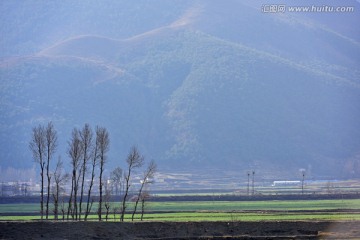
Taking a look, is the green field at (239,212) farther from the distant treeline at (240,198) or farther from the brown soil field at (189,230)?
the distant treeline at (240,198)

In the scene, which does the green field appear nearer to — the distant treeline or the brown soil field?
the brown soil field

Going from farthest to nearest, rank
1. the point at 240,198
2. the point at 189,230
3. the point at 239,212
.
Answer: the point at 240,198
the point at 239,212
the point at 189,230

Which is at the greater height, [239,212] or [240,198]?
[240,198]

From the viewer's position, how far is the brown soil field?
209 feet

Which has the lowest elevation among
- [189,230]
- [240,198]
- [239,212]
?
[189,230]

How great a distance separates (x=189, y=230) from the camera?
71812 mm

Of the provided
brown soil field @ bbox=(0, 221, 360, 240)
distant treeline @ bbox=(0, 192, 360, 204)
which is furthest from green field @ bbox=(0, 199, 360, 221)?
distant treeline @ bbox=(0, 192, 360, 204)

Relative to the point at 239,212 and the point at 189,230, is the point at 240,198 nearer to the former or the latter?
the point at 239,212

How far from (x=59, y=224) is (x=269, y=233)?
16.5 metres

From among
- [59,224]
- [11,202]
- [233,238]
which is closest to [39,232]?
[59,224]

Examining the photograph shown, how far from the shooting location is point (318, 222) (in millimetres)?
73438

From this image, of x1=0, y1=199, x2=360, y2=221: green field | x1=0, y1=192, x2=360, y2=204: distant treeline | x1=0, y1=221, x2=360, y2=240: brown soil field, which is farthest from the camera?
x1=0, y1=192, x2=360, y2=204: distant treeline

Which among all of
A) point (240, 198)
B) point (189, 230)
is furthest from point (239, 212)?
point (240, 198)

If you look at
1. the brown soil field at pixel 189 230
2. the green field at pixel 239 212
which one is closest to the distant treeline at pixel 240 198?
the green field at pixel 239 212
